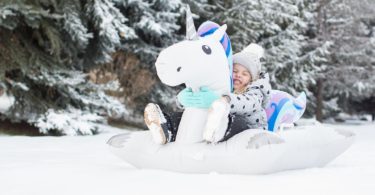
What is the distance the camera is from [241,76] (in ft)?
15.2

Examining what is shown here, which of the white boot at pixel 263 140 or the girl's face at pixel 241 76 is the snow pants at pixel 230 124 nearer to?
the white boot at pixel 263 140

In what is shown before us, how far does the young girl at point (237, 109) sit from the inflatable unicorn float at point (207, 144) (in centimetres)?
9

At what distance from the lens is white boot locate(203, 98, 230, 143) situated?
12.5 feet

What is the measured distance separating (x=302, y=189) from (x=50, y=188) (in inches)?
59.5

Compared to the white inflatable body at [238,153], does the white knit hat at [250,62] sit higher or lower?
higher

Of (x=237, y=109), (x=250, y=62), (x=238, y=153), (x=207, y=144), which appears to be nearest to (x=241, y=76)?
(x=250, y=62)

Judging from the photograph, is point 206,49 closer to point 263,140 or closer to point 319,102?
point 263,140

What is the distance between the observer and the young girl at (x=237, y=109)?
12.9ft

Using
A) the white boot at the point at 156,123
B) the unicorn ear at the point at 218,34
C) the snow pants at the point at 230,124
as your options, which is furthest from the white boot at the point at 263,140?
the unicorn ear at the point at 218,34

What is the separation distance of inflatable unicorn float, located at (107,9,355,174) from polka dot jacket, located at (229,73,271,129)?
0.16 m

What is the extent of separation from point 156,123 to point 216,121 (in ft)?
1.75

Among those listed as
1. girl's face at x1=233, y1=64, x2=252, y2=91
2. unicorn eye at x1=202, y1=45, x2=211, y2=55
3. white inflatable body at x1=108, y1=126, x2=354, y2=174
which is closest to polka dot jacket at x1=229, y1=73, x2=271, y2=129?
girl's face at x1=233, y1=64, x2=252, y2=91

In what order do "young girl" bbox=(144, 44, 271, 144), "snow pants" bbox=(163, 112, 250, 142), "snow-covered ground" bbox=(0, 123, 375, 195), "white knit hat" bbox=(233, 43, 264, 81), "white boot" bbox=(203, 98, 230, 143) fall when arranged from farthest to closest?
"white knit hat" bbox=(233, 43, 264, 81)
"snow pants" bbox=(163, 112, 250, 142)
"young girl" bbox=(144, 44, 271, 144)
"white boot" bbox=(203, 98, 230, 143)
"snow-covered ground" bbox=(0, 123, 375, 195)

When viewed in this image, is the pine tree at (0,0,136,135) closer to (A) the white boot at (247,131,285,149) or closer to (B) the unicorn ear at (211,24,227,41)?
(B) the unicorn ear at (211,24,227,41)
